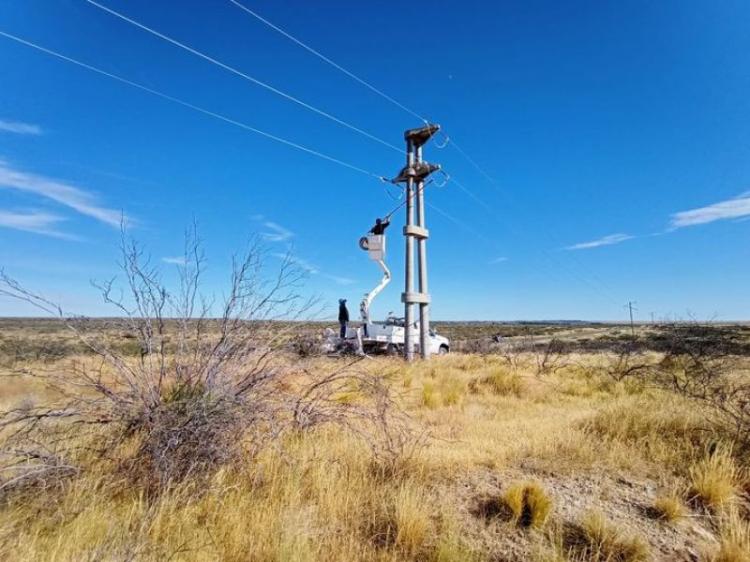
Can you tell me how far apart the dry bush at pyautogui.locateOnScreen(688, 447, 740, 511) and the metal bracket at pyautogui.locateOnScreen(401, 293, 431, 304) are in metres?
9.85

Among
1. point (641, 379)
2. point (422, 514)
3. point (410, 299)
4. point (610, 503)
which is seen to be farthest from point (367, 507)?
point (410, 299)

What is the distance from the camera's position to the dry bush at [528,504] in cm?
354

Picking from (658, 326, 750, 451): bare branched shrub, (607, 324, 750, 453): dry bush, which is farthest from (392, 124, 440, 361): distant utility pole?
(658, 326, 750, 451): bare branched shrub

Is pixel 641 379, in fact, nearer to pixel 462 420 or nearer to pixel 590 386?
pixel 590 386

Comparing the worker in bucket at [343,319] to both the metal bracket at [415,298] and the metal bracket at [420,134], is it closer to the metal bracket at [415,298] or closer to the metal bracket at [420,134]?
the metal bracket at [415,298]

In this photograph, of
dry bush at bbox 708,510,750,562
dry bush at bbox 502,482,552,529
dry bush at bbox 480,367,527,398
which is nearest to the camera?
dry bush at bbox 708,510,750,562

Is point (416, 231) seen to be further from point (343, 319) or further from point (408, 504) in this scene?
point (408, 504)

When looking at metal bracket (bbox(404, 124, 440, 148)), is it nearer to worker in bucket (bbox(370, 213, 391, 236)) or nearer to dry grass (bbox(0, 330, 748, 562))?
worker in bucket (bbox(370, 213, 391, 236))

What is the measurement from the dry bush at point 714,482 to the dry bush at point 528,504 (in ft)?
4.56

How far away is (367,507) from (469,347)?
19106mm

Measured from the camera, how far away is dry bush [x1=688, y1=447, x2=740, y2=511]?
3.85m

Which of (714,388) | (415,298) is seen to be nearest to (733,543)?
(714,388)

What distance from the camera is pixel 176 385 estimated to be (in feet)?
14.9

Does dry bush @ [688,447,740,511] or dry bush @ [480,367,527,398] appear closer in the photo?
dry bush @ [688,447,740,511]
